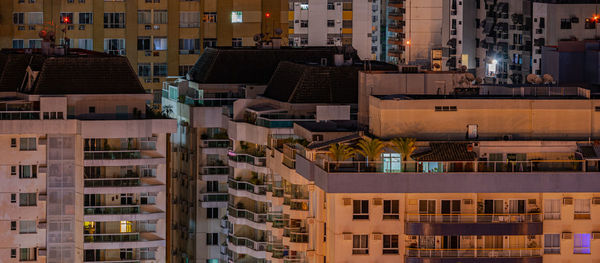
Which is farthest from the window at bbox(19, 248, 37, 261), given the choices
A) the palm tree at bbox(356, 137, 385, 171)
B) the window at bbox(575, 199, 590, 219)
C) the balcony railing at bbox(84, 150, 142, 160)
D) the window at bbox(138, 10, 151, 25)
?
the window at bbox(138, 10, 151, 25)

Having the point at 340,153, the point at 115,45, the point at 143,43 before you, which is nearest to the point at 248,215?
the point at 340,153

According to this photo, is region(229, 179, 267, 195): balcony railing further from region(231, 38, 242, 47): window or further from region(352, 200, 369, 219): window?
region(231, 38, 242, 47): window

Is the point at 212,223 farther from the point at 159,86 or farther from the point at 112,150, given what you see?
the point at 159,86

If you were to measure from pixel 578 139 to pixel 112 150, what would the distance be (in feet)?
112

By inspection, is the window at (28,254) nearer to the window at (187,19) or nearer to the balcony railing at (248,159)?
the balcony railing at (248,159)

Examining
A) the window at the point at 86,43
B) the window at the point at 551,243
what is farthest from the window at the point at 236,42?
the window at the point at 551,243

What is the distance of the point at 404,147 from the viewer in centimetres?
10831

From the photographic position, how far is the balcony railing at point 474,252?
107562 millimetres

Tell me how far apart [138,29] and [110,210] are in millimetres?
59660

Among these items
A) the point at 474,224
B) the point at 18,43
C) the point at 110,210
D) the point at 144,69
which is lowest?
the point at 110,210

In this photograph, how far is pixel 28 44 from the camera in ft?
625

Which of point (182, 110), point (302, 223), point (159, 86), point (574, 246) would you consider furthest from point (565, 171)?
point (159, 86)

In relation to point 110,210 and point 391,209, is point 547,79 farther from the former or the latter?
point 391,209

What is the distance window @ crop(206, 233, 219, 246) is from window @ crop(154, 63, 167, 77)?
3819 cm
